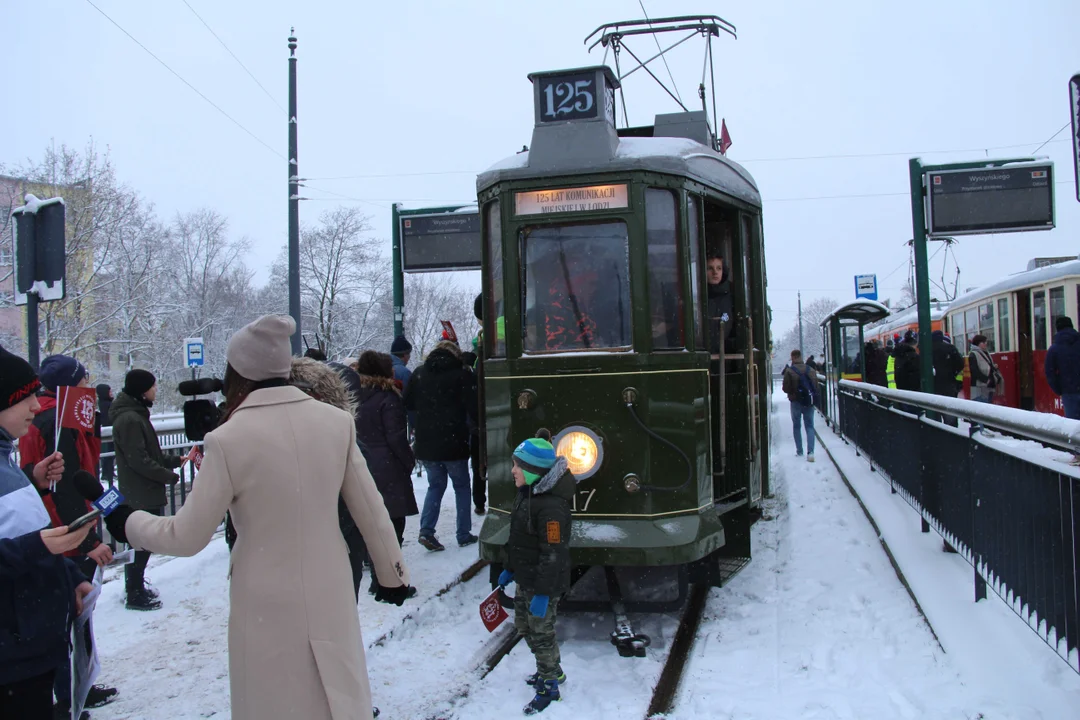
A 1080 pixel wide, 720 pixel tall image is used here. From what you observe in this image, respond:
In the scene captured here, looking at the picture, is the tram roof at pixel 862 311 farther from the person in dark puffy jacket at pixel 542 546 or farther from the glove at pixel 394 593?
the glove at pixel 394 593

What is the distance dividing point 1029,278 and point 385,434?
15.4 meters

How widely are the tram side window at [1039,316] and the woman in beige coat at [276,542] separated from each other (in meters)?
17.3

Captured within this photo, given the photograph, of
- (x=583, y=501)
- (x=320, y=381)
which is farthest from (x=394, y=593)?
(x=583, y=501)

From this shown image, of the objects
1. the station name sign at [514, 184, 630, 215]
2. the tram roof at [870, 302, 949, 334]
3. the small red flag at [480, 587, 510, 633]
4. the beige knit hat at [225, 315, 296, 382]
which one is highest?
the tram roof at [870, 302, 949, 334]

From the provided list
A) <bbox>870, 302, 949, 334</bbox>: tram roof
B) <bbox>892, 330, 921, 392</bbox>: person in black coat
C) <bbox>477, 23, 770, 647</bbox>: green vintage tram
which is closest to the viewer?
<bbox>477, 23, 770, 647</bbox>: green vintage tram

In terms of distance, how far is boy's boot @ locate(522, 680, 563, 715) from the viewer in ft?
14.4

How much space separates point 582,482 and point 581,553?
0.46m

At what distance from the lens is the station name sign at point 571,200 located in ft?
18.4

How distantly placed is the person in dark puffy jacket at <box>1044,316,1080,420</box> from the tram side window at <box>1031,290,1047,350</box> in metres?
5.97

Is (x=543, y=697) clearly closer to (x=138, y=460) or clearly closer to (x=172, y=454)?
(x=138, y=460)

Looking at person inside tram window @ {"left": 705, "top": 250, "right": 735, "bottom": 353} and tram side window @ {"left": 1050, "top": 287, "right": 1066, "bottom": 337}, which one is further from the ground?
tram side window @ {"left": 1050, "top": 287, "right": 1066, "bottom": 337}

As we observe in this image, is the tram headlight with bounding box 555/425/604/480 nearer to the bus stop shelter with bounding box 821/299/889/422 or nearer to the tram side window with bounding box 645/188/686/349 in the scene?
the tram side window with bounding box 645/188/686/349

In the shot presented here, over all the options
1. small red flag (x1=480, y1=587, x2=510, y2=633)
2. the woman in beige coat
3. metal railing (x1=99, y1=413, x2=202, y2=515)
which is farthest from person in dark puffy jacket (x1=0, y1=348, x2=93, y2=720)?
small red flag (x1=480, y1=587, x2=510, y2=633)

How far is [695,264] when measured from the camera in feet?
19.1
